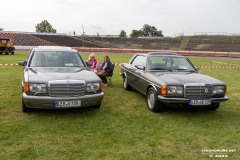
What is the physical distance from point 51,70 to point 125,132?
2472mm

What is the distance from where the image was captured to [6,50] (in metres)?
24.9

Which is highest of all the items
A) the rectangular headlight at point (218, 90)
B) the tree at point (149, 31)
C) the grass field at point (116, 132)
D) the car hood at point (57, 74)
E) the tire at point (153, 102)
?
the tree at point (149, 31)

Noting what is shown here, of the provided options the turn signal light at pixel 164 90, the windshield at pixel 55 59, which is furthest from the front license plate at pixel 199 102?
the windshield at pixel 55 59

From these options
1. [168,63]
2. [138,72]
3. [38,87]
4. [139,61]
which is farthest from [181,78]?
[38,87]

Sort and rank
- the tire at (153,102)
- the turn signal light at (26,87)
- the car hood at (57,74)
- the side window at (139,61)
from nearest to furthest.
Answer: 1. the turn signal light at (26,87)
2. the car hood at (57,74)
3. the tire at (153,102)
4. the side window at (139,61)

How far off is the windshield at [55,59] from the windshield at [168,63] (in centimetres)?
209

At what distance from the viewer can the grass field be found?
3811mm

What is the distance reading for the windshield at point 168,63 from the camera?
675 cm

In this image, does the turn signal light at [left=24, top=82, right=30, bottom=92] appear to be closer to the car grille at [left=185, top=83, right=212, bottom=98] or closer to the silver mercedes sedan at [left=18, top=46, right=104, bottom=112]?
the silver mercedes sedan at [left=18, top=46, right=104, bottom=112]

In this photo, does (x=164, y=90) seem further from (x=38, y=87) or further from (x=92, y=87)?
(x=38, y=87)

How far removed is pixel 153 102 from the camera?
5898mm

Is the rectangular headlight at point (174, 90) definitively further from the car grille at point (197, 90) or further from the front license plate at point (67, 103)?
the front license plate at point (67, 103)

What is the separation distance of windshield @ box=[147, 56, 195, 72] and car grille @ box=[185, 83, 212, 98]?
4.49 ft

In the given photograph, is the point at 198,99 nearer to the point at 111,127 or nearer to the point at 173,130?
the point at 173,130
